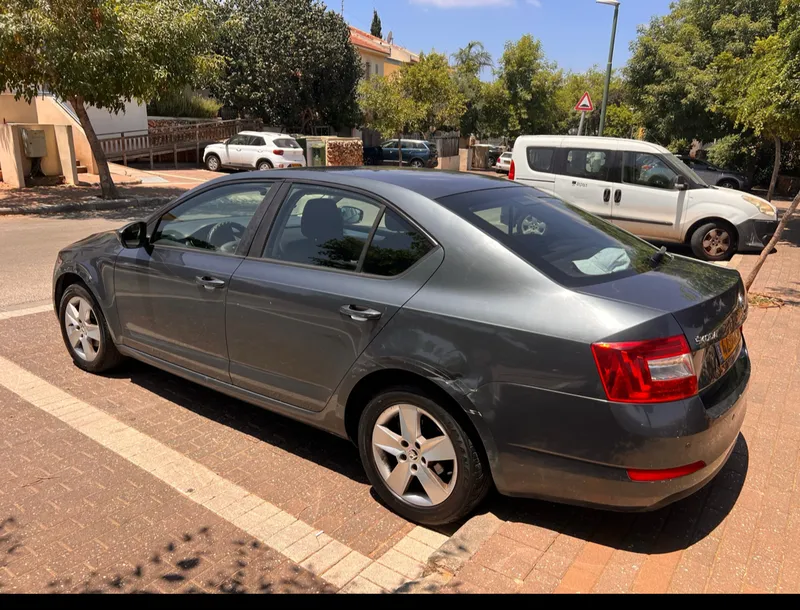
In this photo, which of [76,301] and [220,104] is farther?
[220,104]

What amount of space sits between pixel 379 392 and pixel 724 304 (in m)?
1.68

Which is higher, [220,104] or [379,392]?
[220,104]

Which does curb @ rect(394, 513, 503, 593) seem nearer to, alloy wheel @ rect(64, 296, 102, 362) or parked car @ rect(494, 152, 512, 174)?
alloy wheel @ rect(64, 296, 102, 362)

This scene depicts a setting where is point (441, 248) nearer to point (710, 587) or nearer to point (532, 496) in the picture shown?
point (532, 496)

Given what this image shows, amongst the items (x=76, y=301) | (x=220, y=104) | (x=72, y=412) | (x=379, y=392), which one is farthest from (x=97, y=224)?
(x=220, y=104)

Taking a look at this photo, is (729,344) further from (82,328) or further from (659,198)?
(659,198)

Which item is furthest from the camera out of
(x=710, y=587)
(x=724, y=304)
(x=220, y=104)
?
(x=220, y=104)

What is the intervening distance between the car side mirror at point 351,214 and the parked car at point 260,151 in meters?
20.0

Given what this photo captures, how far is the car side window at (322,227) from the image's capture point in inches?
131

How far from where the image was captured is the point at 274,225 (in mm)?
3646

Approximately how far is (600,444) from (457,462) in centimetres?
65

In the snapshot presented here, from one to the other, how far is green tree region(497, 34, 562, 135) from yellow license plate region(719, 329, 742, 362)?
36072 millimetres

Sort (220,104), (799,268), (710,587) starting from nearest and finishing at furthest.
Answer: (710,587) → (799,268) → (220,104)

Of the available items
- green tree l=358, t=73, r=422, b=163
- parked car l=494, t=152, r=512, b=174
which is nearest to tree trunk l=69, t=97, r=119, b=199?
green tree l=358, t=73, r=422, b=163
